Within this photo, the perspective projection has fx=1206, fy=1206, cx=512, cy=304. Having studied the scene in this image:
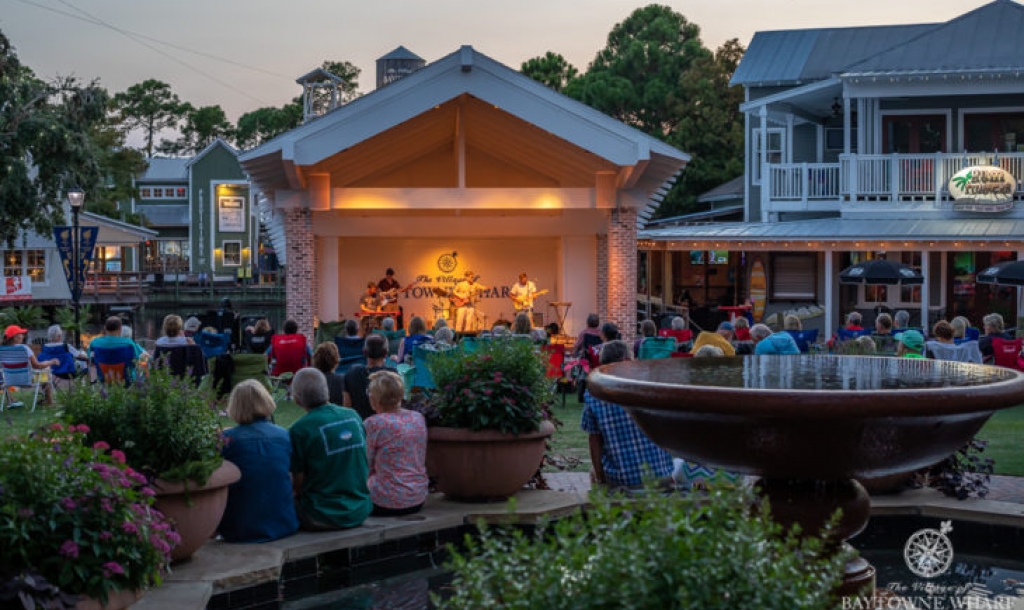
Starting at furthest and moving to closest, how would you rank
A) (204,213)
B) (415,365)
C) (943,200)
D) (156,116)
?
(156,116) < (204,213) < (943,200) < (415,365)

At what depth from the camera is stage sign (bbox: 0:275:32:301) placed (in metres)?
45.1

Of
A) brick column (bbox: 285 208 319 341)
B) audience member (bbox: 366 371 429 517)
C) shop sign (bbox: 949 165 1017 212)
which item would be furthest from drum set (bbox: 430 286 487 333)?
audience member (bbox: 366 371 429 517)

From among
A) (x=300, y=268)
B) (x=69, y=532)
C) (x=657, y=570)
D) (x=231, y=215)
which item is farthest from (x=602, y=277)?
(x=231, y=215)

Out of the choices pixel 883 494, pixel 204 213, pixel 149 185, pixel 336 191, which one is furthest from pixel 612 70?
pixel 883 494

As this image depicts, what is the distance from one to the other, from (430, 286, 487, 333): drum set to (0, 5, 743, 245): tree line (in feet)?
41.3

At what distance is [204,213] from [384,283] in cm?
4375

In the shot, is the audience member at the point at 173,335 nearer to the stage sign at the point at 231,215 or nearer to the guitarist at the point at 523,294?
the guitarist at the point at 523,294

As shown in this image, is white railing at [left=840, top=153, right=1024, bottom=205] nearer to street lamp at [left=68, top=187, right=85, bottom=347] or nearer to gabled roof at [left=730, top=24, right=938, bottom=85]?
gabled roof at [left=730, top=24, right=938, bottom=85]

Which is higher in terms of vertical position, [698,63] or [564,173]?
[698,63]

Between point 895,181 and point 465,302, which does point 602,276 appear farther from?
point 895,181

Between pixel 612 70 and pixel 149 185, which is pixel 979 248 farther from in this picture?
pixel 149 185

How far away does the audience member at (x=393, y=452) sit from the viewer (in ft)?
25.0

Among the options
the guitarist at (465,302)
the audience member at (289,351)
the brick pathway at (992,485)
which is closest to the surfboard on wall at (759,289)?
the guitarist at (465,302)

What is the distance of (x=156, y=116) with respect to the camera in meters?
99.6
